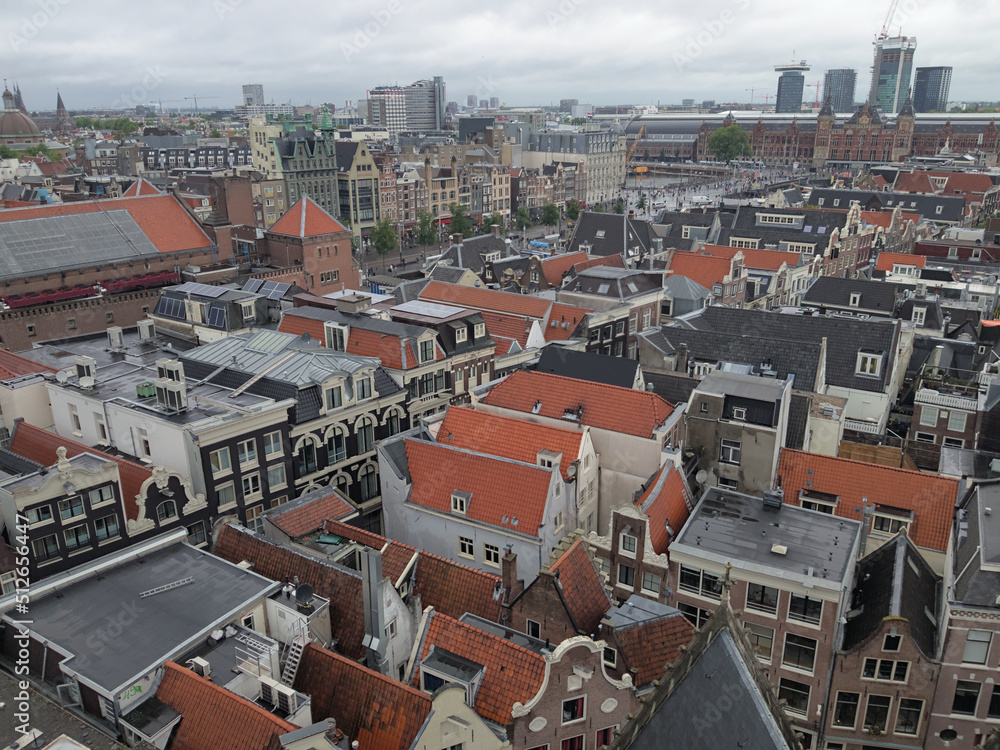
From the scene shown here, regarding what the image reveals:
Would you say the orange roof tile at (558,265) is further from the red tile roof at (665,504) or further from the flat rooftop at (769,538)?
the flat rooftop at (769,538)

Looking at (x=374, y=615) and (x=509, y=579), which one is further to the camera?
(x=509, y=579)

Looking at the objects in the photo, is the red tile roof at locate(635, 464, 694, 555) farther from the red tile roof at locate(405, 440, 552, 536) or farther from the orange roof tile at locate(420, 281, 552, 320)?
the orange roof tile at locate(420, 281, 552, 320)

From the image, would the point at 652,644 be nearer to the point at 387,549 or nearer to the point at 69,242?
the point at 387,549

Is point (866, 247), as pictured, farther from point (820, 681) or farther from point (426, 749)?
point (426, 749)

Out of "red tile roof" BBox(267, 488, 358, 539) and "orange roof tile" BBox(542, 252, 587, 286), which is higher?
"orange roof tile" BBox(542, 252, 587, 286)

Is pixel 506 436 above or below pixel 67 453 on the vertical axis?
below

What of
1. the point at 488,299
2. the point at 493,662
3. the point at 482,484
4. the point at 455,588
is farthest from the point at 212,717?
the point at 488,299

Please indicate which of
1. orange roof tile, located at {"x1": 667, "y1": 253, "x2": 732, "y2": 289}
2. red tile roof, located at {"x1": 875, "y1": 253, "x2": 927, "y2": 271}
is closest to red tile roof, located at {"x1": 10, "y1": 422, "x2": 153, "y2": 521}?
orange roof tile, located at {"x1": 667, "y1": 253, "x2": 732, "y2": 289}
